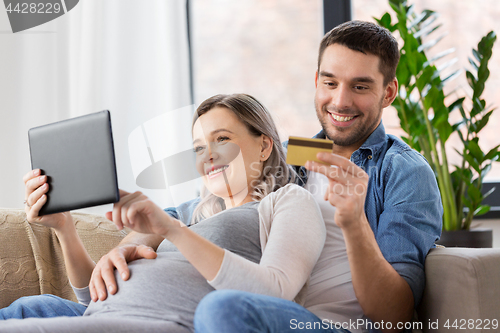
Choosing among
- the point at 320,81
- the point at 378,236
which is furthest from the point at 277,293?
the point at 320,81

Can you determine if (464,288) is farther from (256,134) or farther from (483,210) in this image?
(483,210)

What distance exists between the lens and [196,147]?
3.63 ft

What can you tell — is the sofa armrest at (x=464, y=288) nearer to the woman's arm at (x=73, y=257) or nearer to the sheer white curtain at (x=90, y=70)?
the woman's arm at (x=73, y=257)

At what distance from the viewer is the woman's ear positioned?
3.69ft

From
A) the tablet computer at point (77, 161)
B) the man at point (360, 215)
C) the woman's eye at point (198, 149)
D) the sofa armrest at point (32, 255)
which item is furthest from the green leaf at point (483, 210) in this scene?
the tablet computer at point (77, 161)

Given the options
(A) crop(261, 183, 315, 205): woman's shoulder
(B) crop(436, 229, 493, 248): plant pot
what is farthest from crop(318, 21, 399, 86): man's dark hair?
(B) crop(436, 229, 493, 248): plant pot

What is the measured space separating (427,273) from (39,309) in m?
0.90

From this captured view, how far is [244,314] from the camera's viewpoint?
660mm

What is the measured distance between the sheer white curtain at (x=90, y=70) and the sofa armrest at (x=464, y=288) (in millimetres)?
1241

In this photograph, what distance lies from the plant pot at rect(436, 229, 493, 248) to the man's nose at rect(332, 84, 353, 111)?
0.84 meters

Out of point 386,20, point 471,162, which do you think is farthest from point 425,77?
point 471,162

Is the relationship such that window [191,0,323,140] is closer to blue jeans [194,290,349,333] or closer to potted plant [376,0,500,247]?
potted plant [376,0,500,247]

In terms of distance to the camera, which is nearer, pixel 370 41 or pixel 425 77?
pixel 370 41

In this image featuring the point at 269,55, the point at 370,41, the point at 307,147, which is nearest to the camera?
the point at 307,147
